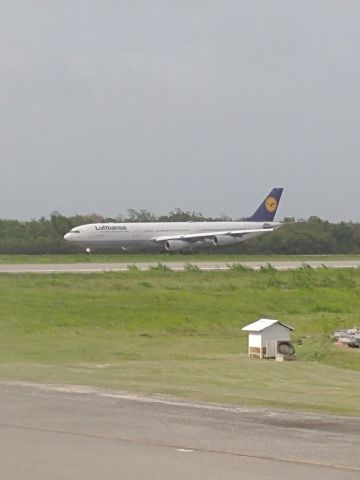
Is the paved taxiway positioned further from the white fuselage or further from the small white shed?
the white fuselage

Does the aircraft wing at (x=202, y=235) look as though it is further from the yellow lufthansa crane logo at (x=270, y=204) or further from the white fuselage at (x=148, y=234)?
the yellow lufthansa crane logo at (x=270, y=204)

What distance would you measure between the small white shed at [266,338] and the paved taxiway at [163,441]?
370 inches

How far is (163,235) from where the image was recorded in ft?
289

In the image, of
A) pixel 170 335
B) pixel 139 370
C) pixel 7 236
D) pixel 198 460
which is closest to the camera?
pixel 198 460

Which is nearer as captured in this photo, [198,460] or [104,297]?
[198,460]

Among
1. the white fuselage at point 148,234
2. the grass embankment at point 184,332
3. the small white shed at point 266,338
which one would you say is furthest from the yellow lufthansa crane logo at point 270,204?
the small white shed at point 266,338

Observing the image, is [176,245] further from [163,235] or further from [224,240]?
[224,240]

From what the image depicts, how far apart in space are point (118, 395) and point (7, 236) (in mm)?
83709

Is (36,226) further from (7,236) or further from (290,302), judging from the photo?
(290,302)

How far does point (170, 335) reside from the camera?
105 feet

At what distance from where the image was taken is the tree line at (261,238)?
9319 centimetres

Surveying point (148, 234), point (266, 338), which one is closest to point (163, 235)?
point (148, 234)

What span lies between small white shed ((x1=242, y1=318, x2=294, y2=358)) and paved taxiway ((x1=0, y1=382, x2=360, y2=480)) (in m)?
9.39

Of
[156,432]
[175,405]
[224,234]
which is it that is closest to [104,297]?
[175,405]
